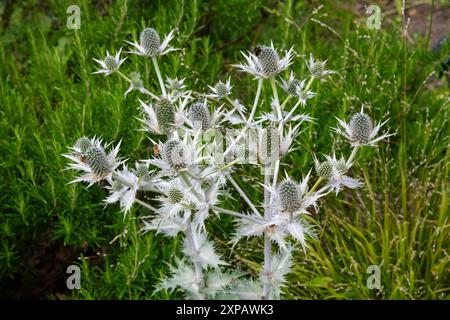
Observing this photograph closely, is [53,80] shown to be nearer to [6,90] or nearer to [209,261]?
[6,90]

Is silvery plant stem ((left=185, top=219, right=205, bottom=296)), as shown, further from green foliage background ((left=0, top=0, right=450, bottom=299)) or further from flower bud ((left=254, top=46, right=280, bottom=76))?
flower bud ((left=254, top=46, right=280, bottom=76))

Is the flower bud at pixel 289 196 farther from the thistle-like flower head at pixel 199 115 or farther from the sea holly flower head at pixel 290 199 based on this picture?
the thistle-like flower head at pixel 199 115

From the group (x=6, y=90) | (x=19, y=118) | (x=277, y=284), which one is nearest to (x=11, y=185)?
(x=19, y=118)

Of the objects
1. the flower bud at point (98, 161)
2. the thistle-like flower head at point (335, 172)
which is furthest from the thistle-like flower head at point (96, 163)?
the thistle-like flower head at point (335, 172)

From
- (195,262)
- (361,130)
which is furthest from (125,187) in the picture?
(361,130)

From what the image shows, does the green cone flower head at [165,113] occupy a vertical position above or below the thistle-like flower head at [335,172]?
above

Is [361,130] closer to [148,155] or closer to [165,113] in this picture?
[165,113]

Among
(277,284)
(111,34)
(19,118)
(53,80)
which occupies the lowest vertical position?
(277,284)

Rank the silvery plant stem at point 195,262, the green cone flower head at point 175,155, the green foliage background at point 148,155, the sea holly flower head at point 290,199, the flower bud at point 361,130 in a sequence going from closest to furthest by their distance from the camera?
the green cone flower head at point 175,155 → the sea holly flower head at point 290,199 → the flower bud at point 361,130 → the silvery plant stem at point 195,262 → the green foliage background at point 148,155

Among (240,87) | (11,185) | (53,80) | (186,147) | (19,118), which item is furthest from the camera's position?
(240,87)

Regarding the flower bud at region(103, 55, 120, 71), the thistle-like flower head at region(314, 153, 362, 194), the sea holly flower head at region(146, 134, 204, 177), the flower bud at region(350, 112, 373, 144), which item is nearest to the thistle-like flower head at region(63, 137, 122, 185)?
the sea holly flower head at region(146, 134, 204, 177)
